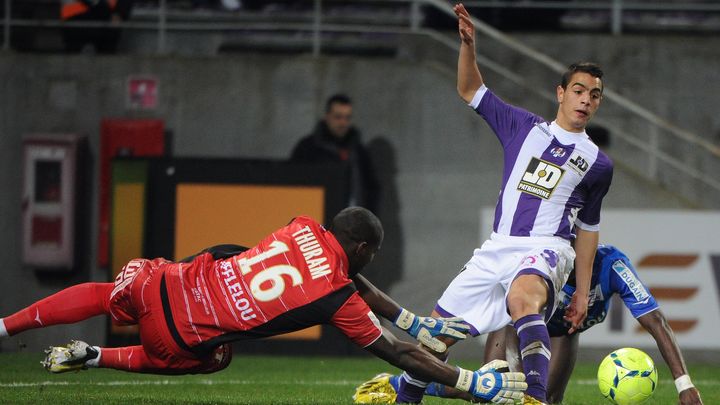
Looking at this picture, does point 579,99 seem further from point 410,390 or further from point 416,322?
point 410,390

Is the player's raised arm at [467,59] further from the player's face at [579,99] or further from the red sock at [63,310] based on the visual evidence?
the red sock at [63,310]

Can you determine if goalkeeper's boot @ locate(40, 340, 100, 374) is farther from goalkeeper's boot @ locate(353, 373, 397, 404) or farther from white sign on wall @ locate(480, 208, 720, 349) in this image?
white sign on wall @ locate(480, 208, 720, 349)

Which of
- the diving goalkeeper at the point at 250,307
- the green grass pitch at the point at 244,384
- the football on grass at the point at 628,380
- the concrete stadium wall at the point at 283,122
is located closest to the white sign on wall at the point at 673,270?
the green grass pitch at the point at 244,384

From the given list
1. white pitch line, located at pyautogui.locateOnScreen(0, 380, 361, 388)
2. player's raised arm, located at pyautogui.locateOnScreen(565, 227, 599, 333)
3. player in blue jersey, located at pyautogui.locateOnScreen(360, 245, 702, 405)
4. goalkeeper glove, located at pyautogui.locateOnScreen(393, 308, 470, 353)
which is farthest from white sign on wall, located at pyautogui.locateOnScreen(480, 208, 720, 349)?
goalkeeper glove, located at pyautogui.locateOnScreen(393, 308, 470, 353)

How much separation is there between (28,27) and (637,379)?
8924mm

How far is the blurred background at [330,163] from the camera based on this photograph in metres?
12.3

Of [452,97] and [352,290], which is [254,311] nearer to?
[352,290]

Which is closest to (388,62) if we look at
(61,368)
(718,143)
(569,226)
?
(718,143)

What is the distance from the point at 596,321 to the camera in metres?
7.76

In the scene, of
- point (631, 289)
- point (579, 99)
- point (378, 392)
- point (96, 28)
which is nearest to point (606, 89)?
point (96, 28)

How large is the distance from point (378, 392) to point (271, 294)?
4.46ft

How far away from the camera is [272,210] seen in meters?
12.3

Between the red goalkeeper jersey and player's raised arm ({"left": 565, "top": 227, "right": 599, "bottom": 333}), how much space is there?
54.6 inches

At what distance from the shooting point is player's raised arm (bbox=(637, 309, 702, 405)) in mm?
7199
